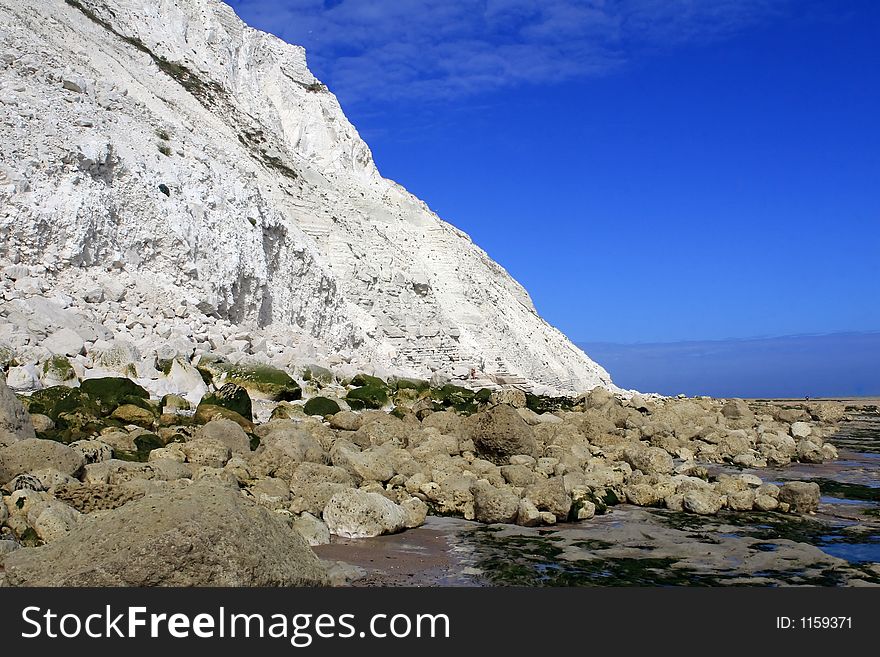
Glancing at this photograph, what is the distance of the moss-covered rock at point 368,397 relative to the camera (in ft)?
67.4

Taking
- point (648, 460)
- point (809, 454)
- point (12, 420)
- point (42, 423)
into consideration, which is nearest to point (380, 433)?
point (648, 460)

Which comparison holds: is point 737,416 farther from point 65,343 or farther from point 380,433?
point 65,343

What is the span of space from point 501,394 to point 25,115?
16357mm

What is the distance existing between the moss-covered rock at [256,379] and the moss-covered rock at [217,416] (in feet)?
13.6

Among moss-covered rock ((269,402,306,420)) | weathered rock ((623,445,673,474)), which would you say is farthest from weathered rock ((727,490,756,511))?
moss-covered rock ((269,402,306,420))

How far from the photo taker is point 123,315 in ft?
65.3

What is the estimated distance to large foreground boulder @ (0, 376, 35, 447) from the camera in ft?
32.6

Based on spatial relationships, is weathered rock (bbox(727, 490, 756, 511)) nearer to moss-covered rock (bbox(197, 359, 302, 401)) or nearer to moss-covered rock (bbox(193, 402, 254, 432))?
moss-covered rock (bbox(193, 402, 254, 432))

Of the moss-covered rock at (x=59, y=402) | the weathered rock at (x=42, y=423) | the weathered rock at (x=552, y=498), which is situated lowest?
the weathered rock at (x=552, y=498)

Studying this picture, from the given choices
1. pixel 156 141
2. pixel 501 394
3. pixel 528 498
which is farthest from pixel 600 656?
pixel 156 141

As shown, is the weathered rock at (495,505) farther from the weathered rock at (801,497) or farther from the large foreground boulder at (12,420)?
the large foreground boulder at (12,420)

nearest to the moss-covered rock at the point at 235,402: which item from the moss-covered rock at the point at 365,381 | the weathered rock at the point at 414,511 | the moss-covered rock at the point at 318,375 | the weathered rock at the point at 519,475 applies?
the moss-covered rock at the point at 318,375

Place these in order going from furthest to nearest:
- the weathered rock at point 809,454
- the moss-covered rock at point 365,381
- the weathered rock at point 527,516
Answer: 1. the moss-covered rock at point 365,381
2. the weathered rock at point 809,454
3. the weathered rock at point 527,516

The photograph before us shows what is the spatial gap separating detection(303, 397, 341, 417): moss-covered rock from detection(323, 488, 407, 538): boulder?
26.6ft
